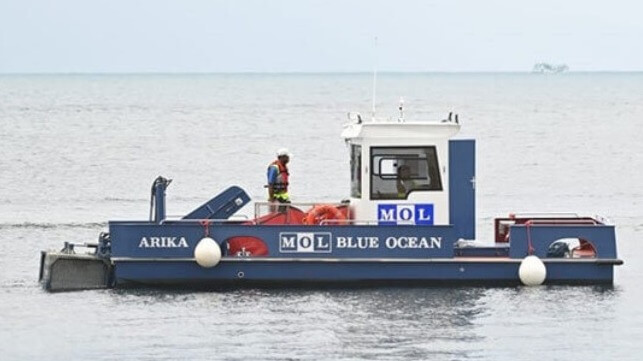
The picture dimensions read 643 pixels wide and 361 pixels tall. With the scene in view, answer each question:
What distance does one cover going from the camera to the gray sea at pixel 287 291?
77.7ft

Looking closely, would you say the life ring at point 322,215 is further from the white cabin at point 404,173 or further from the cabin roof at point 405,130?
the cabin roof at point 405,130

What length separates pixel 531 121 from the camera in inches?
4269

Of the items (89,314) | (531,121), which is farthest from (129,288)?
(531,121)

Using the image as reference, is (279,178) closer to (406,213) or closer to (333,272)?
(333,272)

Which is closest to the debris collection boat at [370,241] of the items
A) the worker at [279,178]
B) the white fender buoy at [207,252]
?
the white fender buoy at [207,252]

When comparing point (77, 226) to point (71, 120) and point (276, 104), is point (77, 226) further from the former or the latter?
point (276, 104)

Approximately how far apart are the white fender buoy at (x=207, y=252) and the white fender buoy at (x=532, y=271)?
160 inches

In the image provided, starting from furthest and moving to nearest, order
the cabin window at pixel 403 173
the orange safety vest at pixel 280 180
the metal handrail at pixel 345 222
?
the orange safety vest at pixel 280 180
the cabin window at pixel 403 173
the metal handrail at pixel 345 222

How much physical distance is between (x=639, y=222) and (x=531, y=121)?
69.2m

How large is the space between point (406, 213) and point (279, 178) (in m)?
1.83

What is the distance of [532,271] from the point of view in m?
26.8

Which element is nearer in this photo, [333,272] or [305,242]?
[305,242]

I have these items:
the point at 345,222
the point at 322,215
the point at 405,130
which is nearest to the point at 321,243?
the point at 345,222

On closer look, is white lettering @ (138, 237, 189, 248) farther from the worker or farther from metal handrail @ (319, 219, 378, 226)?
metal handrail @ (319, 219, 378, 226)
